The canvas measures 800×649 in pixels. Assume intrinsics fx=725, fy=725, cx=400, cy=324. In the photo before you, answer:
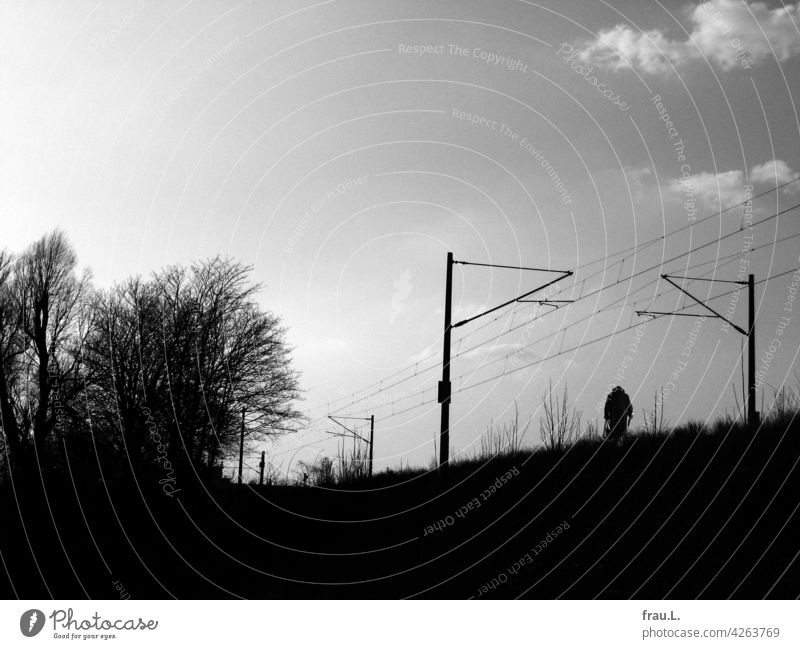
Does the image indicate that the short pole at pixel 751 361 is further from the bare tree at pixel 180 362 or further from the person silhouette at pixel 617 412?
the bare tree at pixel 180 362

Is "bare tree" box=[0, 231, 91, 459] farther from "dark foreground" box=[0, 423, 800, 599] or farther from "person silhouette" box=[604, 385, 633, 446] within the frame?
"person silhouette" box=[604, 385, 633, 446]

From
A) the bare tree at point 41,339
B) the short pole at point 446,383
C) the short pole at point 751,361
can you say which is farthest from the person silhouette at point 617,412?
the bare tree at point 41,339

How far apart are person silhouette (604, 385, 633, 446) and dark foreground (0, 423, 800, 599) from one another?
67 centimetres

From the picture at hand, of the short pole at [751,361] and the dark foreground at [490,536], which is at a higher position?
the short pole at [751,361]

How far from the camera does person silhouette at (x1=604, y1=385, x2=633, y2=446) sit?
14523 millimetres

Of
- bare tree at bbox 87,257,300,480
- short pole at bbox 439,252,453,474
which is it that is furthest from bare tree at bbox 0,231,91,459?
short pole at bbox 439,252,453,474

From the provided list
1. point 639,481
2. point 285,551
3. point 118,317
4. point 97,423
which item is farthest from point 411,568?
point 97,423

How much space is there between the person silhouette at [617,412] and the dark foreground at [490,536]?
0.67 metres

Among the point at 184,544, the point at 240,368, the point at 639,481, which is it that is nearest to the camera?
the point at 639,481

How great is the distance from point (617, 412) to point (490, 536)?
4.26m

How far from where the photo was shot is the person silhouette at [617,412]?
14.5m
